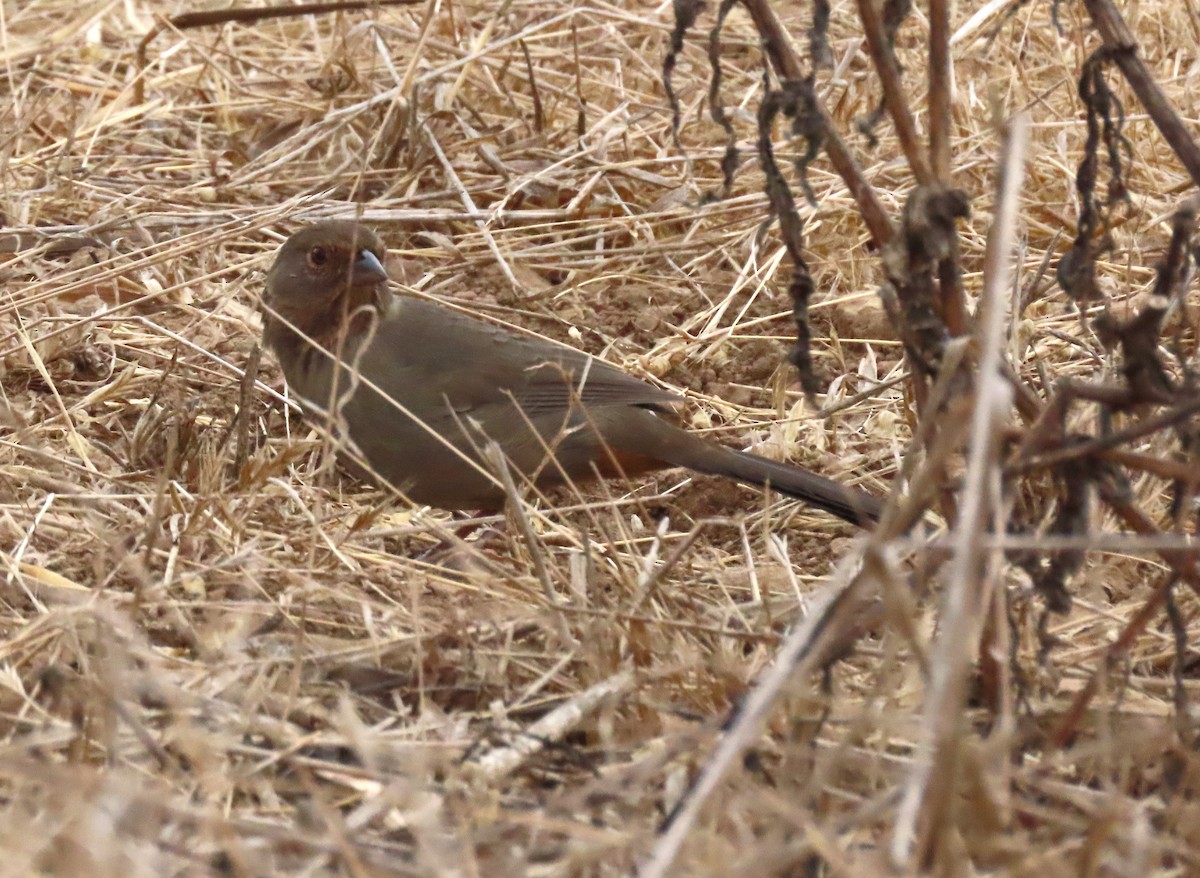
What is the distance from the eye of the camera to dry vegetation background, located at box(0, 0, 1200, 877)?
7.72ft

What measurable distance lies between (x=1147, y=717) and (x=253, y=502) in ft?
6.53

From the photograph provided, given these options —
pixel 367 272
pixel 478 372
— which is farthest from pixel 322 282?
pixel 478 372

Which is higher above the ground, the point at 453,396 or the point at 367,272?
the point at 367,272

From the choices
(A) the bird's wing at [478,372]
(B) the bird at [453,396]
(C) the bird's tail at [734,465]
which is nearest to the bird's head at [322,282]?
(B) the bird at [453,396]

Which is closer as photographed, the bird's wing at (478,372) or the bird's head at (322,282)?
the bird's wing at (478,372)

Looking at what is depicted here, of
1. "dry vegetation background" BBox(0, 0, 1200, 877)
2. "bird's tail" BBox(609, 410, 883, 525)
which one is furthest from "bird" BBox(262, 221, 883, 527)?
"dry vegetation background" BBox(0, 0, 1200, 877)

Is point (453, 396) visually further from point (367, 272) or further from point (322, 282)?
point (322, 282)

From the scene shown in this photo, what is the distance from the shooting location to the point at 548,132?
21.5ft

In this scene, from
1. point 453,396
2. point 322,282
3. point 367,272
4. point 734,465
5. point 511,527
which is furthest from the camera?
point 322,282

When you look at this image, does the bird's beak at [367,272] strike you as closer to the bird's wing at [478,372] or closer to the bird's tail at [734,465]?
the bird's wing at [478,372]

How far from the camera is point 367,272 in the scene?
15.6ft

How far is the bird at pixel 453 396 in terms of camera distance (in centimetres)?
441

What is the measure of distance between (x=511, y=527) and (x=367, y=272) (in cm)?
107

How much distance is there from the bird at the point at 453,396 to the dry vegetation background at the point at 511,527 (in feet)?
0.57
